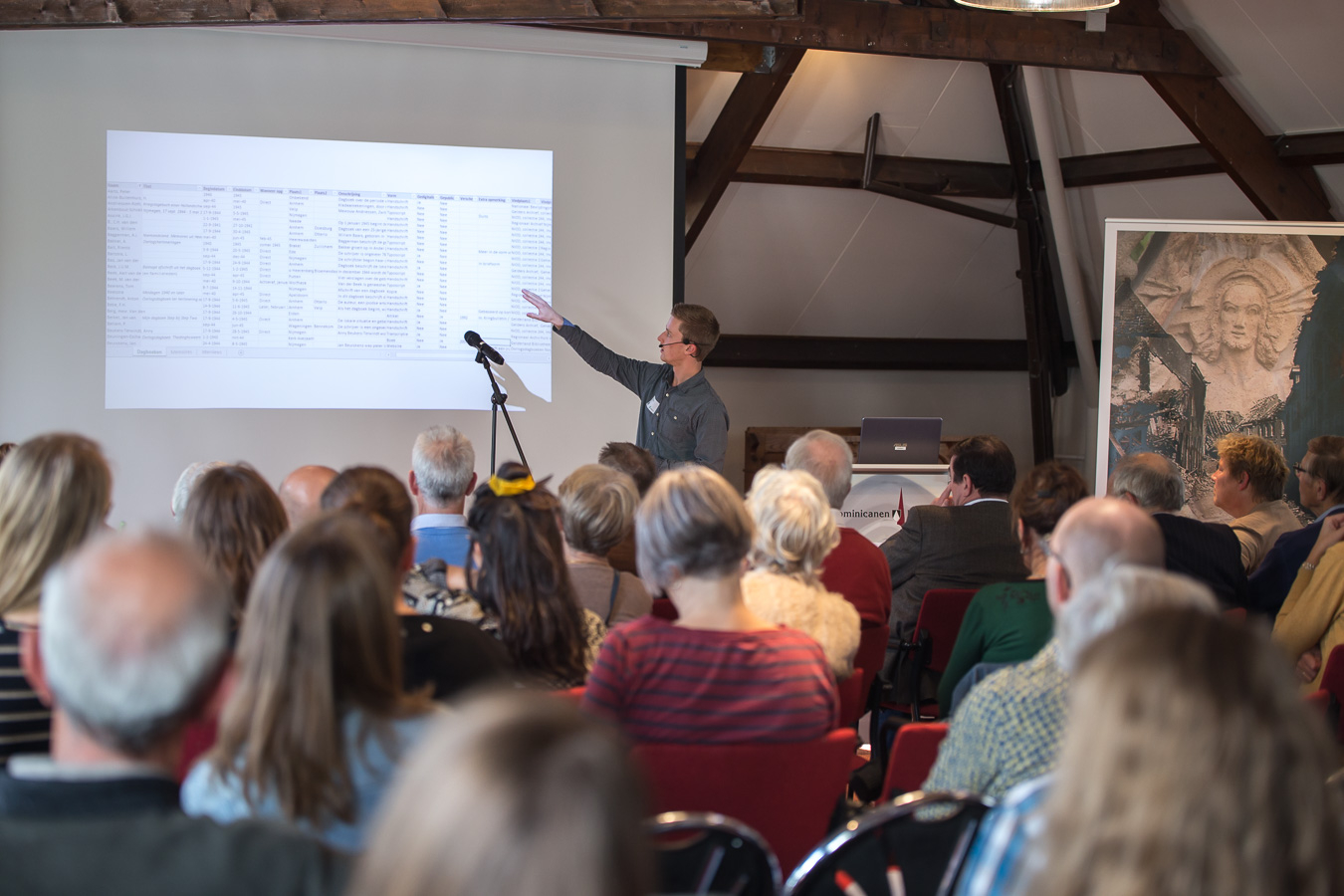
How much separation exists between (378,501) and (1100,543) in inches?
50.8

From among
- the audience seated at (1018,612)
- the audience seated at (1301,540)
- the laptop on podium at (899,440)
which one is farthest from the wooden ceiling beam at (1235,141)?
the audience seated at (1018,612)

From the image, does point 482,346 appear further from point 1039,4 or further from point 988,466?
point 1039,4

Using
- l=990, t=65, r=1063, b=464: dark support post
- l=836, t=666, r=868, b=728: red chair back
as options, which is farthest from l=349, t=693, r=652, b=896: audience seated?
l=990, t=65, r=1063, b=464: dark support post

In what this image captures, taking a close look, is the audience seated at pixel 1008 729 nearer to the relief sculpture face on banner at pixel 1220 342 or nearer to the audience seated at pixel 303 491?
the audience seated at pixel 303 491

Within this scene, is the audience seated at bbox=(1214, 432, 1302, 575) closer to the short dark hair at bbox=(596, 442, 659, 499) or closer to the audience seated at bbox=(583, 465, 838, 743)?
the short dark hair at bbox=(596, 442, 659, 499)

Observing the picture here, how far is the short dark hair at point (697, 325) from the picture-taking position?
4867mm

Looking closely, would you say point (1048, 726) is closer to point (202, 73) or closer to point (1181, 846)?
point (1181, 846)

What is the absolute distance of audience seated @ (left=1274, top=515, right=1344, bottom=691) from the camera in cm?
289

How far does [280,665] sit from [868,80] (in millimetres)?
6438

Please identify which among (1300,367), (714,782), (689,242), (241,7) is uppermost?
(241,7)

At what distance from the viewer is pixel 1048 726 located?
1.54m

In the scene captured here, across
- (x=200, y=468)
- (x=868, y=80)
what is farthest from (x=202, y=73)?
(x=868, y=80)

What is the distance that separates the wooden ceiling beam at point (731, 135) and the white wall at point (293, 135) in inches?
36.6

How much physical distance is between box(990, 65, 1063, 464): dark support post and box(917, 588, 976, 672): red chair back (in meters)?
4.86
